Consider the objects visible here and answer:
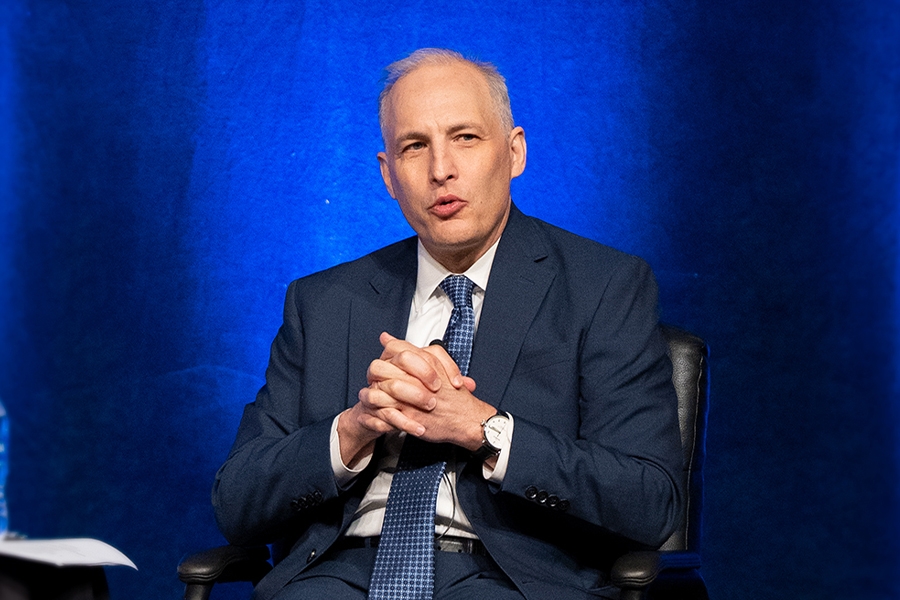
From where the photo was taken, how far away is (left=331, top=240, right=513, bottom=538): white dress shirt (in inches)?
83.0

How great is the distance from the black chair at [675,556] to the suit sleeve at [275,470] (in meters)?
0.08

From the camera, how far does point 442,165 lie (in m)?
2.30

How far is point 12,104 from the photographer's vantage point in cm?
330

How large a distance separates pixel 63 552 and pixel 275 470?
784 mm

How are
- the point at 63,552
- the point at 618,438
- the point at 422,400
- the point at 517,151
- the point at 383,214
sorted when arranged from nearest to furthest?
the point at 63,552 → the point at 422,400 → the point at 618,438 → the point at 517,151 → the point at 383,214

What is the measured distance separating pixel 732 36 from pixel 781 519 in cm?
159

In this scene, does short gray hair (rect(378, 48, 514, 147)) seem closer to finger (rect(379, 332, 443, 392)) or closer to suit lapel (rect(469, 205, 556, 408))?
suit lapel (rect(469, 205, 556, 408))

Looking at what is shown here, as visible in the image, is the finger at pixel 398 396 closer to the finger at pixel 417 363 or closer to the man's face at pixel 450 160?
the finger at pixel 417 363

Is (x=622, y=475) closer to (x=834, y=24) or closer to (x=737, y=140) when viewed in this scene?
(x=737, y=140)

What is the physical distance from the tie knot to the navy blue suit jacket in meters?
0.05

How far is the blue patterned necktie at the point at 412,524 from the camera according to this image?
200 centimetres

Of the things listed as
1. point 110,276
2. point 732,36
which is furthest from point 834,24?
point 110,276

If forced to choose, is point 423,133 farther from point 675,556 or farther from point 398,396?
point 675,556

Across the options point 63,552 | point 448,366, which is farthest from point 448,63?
point 63,552
